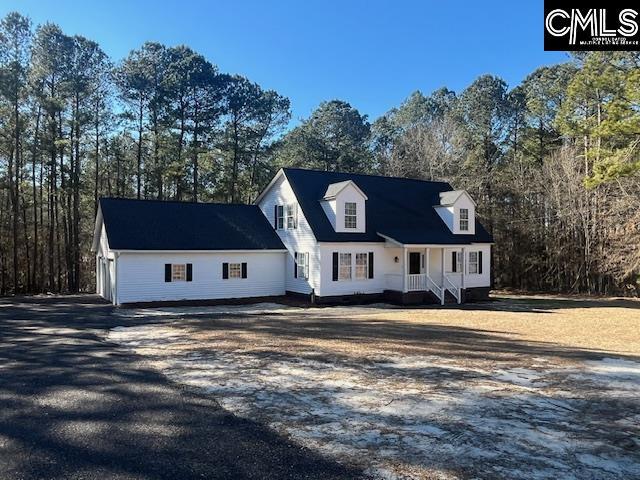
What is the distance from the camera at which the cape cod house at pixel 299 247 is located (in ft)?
65.9

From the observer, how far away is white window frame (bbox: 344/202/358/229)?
22.0 metres

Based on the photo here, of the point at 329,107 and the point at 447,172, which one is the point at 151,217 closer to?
the point at 447,172

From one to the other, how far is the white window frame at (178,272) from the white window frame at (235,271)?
6.85 feet

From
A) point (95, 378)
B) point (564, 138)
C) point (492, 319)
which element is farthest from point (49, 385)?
point (564, 138)

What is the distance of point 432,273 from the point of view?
938 inches

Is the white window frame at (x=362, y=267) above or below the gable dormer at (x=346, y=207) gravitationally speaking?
below

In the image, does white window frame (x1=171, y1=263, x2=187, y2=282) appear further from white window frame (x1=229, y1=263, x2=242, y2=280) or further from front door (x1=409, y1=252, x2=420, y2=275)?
front door (x1=409, y1=252, x2=420, y2=275)

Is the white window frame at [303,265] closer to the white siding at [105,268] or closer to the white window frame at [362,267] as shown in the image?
the white window frame at [362,267]

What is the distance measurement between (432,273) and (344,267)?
5070 mm

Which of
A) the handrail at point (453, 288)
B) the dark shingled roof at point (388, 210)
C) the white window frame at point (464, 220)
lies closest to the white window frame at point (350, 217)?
the dark shingled roof at point (388, 210)

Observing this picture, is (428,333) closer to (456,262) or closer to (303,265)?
(303,265)

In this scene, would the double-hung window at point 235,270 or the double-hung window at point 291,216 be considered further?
the double-hung window at point 291,216

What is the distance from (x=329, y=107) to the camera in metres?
43.1

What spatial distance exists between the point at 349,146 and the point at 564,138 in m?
16.9
